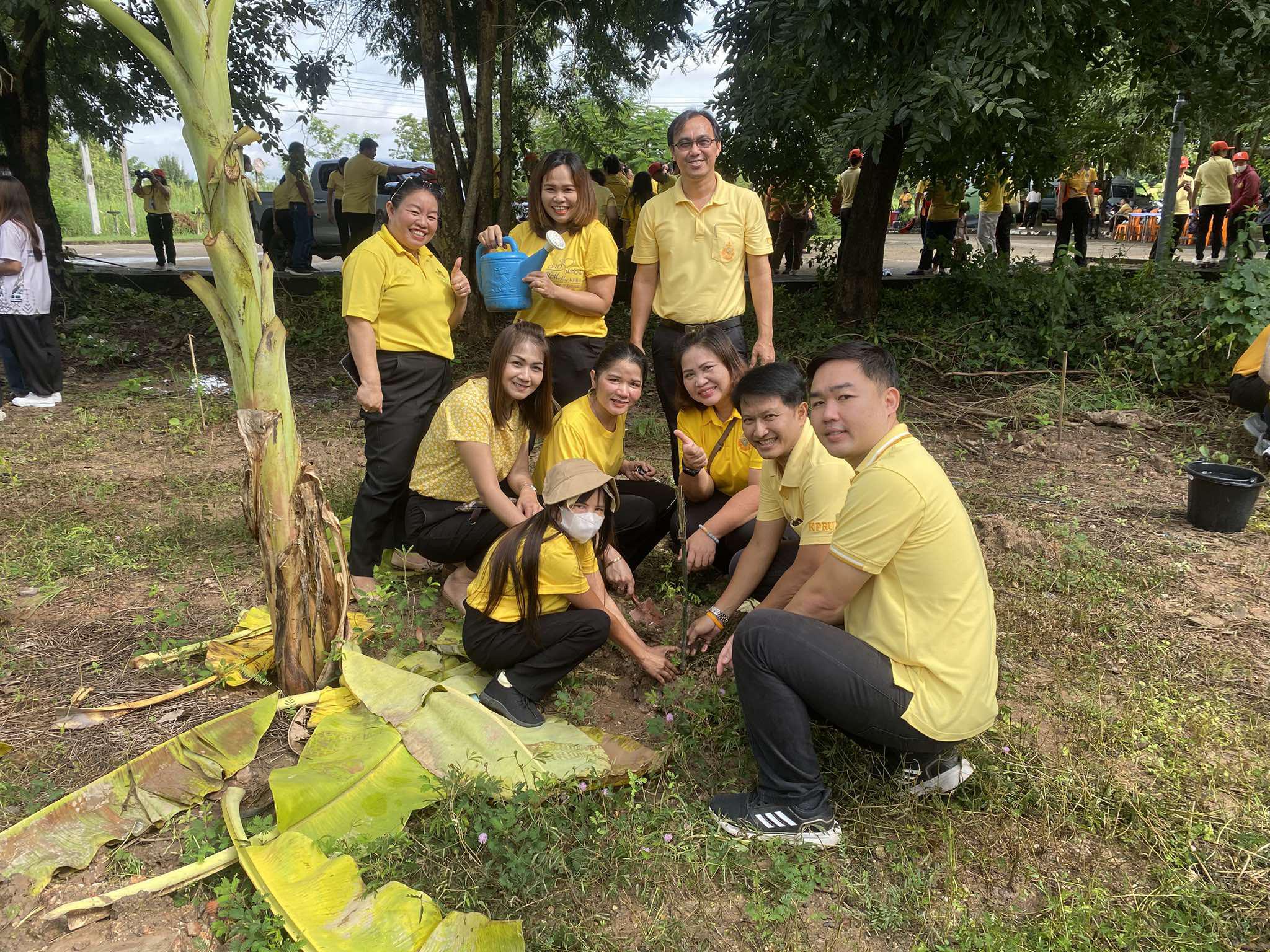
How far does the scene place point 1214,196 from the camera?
12.1m

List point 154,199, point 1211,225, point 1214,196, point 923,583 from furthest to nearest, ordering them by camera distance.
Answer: point 1211,225
point 154,199
point 1214,196
point 923,583

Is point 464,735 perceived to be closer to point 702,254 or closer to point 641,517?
point 641,517

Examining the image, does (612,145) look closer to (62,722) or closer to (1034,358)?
(1034,358)

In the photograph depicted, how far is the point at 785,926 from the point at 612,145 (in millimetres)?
11432

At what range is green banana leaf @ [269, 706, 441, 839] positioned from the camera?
2.42 m

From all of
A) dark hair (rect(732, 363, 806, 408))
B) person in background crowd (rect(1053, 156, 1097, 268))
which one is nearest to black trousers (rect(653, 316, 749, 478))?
dark hair (rect(732, 363, 806, 408))

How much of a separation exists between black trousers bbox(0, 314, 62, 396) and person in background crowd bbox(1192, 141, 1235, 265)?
42.7 ft

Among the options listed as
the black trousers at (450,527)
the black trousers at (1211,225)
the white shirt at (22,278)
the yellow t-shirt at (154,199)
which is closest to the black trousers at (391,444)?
the black trousers at (450,527)

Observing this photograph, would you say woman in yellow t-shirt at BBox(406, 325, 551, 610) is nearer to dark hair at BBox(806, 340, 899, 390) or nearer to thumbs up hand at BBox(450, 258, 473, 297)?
thumbs up hand at BBox(450, 258, 473, 297)

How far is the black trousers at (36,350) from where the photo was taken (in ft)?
21.2

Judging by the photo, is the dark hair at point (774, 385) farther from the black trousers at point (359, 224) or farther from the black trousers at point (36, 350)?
the black trousers at point (359, 224)

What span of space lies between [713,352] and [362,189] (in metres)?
8.69

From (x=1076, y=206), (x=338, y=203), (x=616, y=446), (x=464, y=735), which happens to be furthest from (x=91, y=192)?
(x=464, y=735)

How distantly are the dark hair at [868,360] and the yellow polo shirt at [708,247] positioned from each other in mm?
1620
